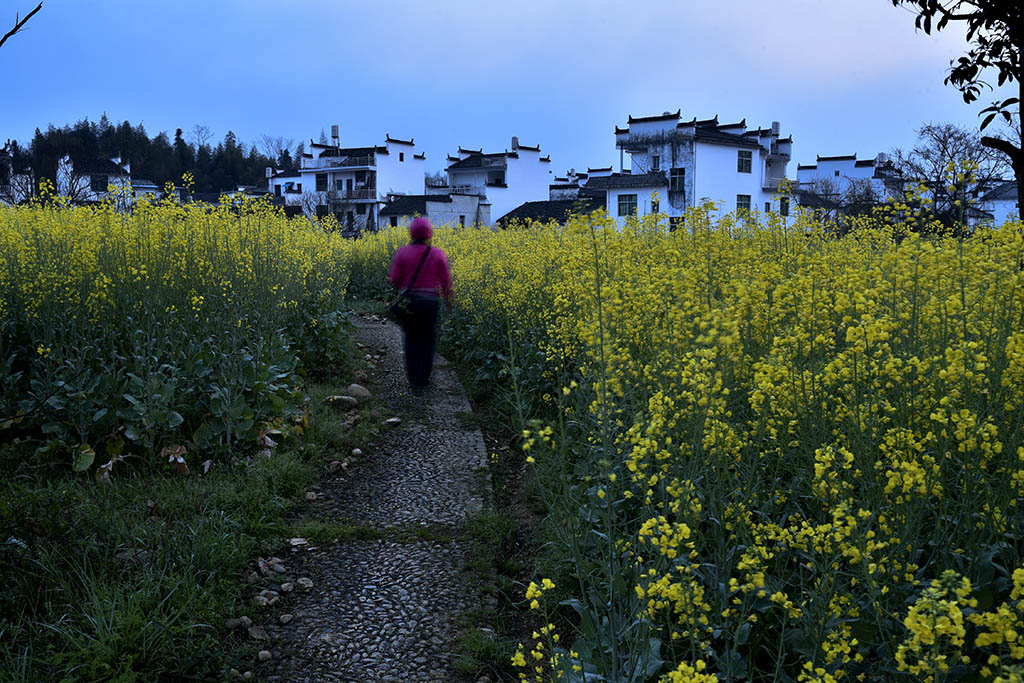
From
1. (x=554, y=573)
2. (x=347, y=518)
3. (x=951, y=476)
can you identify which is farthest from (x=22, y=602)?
(x=951, y=476)

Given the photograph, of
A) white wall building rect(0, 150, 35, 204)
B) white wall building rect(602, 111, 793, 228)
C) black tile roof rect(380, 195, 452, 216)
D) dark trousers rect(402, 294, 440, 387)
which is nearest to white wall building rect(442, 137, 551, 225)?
black tile roof rect(380, 195, 452, 216)

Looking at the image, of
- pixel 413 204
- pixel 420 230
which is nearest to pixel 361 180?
pixel 413 204

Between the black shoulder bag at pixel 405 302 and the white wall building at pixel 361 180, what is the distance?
50.9m

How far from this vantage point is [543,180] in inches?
2270

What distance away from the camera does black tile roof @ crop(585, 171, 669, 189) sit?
40.4m

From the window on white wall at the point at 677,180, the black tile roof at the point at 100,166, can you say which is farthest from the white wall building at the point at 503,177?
the black tile roof at the point at 100,166

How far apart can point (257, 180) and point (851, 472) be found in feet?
281

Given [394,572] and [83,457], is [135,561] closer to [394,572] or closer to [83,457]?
[394,572]

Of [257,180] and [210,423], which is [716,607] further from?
[257,180]

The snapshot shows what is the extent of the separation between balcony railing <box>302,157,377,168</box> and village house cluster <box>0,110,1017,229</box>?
0.10 m

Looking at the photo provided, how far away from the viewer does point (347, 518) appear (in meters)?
4.90

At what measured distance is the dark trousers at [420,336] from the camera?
766 centimetres

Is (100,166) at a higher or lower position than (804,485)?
higher

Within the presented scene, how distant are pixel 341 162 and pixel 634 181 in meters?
31.1
